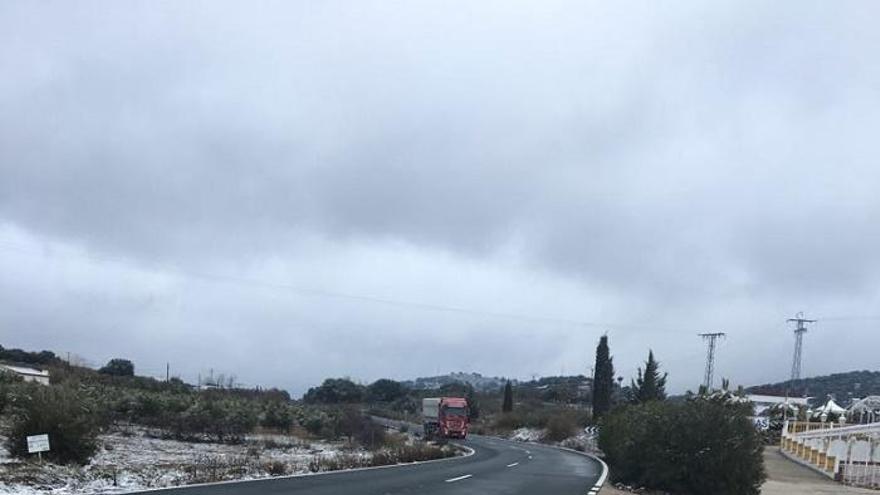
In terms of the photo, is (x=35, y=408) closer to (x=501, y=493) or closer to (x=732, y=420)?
(x=501, y=493)

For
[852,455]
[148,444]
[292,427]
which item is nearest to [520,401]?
[292,427]

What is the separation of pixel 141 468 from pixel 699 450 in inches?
606

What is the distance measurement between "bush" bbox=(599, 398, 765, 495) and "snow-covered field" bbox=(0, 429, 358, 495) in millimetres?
9830

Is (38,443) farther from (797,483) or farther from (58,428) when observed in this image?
(797,483)

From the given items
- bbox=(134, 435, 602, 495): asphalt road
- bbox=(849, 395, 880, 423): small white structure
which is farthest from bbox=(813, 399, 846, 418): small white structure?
bbox=(134, 435, 602, 495): asphalt road

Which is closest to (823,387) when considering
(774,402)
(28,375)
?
(774,402)

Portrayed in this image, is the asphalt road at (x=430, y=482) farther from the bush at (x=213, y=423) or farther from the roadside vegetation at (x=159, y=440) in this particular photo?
the bush at (x=213, y=423)

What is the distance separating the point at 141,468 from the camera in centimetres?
2345

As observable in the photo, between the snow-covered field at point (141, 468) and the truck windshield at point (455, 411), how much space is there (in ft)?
113

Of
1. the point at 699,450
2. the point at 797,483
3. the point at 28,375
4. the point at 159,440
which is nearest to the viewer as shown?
the point at 699,450

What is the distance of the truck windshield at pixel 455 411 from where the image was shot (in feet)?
244

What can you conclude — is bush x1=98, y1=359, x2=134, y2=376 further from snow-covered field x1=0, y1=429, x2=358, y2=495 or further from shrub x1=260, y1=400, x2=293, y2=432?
snow-covered field x1=0, y1=429, x2=358, y2=495

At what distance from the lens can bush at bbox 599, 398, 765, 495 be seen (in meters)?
26.4

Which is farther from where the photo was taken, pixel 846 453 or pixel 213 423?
pixel 846 453
